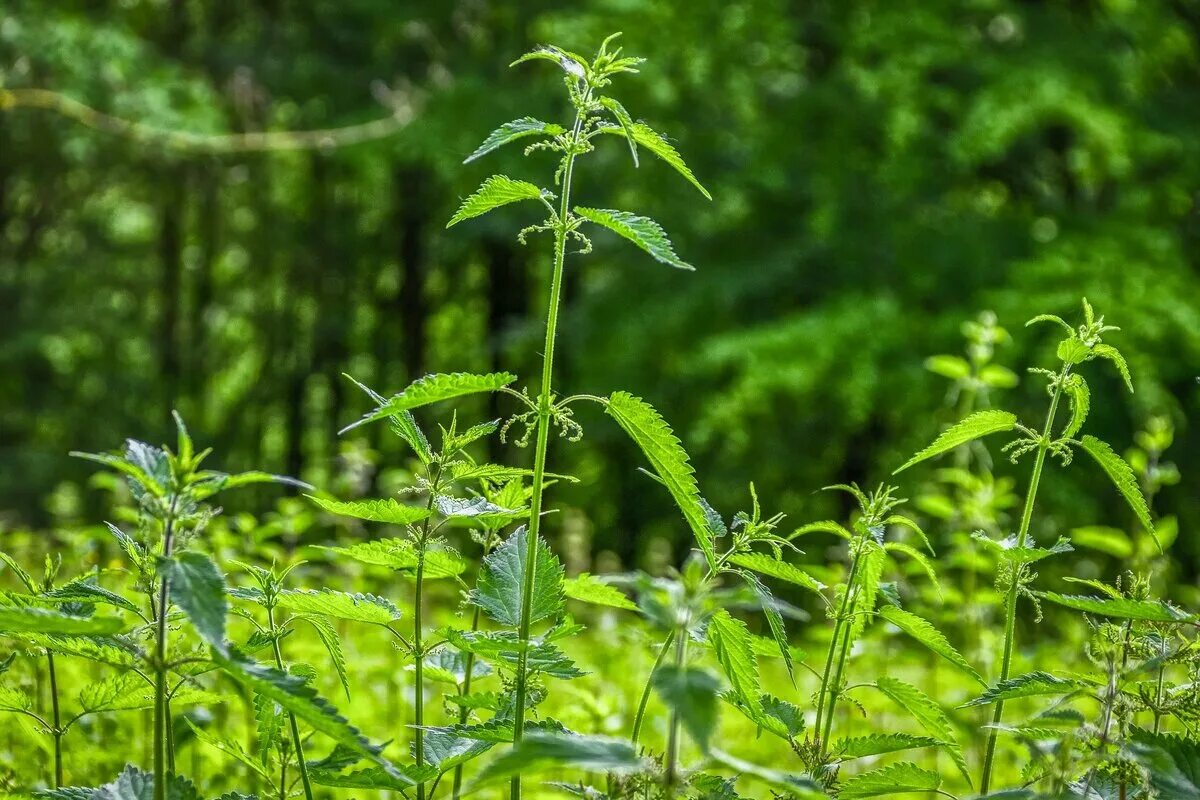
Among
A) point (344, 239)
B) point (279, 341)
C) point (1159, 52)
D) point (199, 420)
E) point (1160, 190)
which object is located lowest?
point (199, 420)

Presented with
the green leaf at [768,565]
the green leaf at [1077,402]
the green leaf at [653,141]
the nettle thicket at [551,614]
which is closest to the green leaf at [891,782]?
the nettle thicket at [551,614]

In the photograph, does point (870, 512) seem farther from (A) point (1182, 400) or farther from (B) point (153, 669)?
(A) point (1182, 400)

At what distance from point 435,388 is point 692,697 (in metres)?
0.41

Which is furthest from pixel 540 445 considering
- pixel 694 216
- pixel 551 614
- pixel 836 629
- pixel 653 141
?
pixel 694 216

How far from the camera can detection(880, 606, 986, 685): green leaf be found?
125 cm

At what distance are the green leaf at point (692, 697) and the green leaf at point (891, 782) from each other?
0.44 metres

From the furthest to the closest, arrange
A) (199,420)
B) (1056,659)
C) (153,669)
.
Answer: (199,420) < (1056,659) < (153,669)

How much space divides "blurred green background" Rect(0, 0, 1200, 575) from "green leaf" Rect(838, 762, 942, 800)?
2737 millimetres

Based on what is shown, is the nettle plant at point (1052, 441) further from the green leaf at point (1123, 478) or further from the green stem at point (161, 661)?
the green stem at point (161, 661)

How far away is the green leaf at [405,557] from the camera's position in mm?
1254

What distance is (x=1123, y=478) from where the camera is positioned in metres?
1.21

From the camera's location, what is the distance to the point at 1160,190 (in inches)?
274

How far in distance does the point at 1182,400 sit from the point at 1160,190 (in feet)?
4.54

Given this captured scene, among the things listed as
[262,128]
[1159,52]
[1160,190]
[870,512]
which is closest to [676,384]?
[1160,190]
